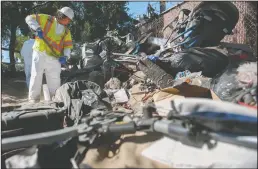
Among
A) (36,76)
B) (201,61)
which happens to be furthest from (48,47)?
(201,61)

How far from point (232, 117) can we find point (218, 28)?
3.29 meters

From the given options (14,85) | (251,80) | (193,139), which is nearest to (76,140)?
(193,139)

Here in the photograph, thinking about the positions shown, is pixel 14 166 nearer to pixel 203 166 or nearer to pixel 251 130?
pixel 203 166

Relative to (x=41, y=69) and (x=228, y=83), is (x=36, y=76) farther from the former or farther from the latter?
(x=228, y=83)

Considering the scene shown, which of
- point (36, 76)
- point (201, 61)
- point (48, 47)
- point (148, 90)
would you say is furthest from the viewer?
point (48, 47)

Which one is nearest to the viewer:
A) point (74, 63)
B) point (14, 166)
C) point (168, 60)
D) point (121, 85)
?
point (14, 166)

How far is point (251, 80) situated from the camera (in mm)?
2436

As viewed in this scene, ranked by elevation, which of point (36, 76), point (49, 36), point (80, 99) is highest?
point (49, 36)

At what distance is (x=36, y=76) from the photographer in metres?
4.80

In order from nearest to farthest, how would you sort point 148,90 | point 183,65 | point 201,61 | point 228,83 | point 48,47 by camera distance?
1. point 228,83
2. point 201,61
3. point 148,90
4. point 183,65
5. point 48,47

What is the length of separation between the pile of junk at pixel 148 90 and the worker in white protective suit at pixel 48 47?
0.81 meters

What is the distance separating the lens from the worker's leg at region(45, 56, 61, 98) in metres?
4.91

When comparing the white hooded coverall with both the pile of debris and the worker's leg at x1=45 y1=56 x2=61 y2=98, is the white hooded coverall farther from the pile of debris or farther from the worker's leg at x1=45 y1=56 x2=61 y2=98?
the pile of debris

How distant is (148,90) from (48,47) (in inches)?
59.3
